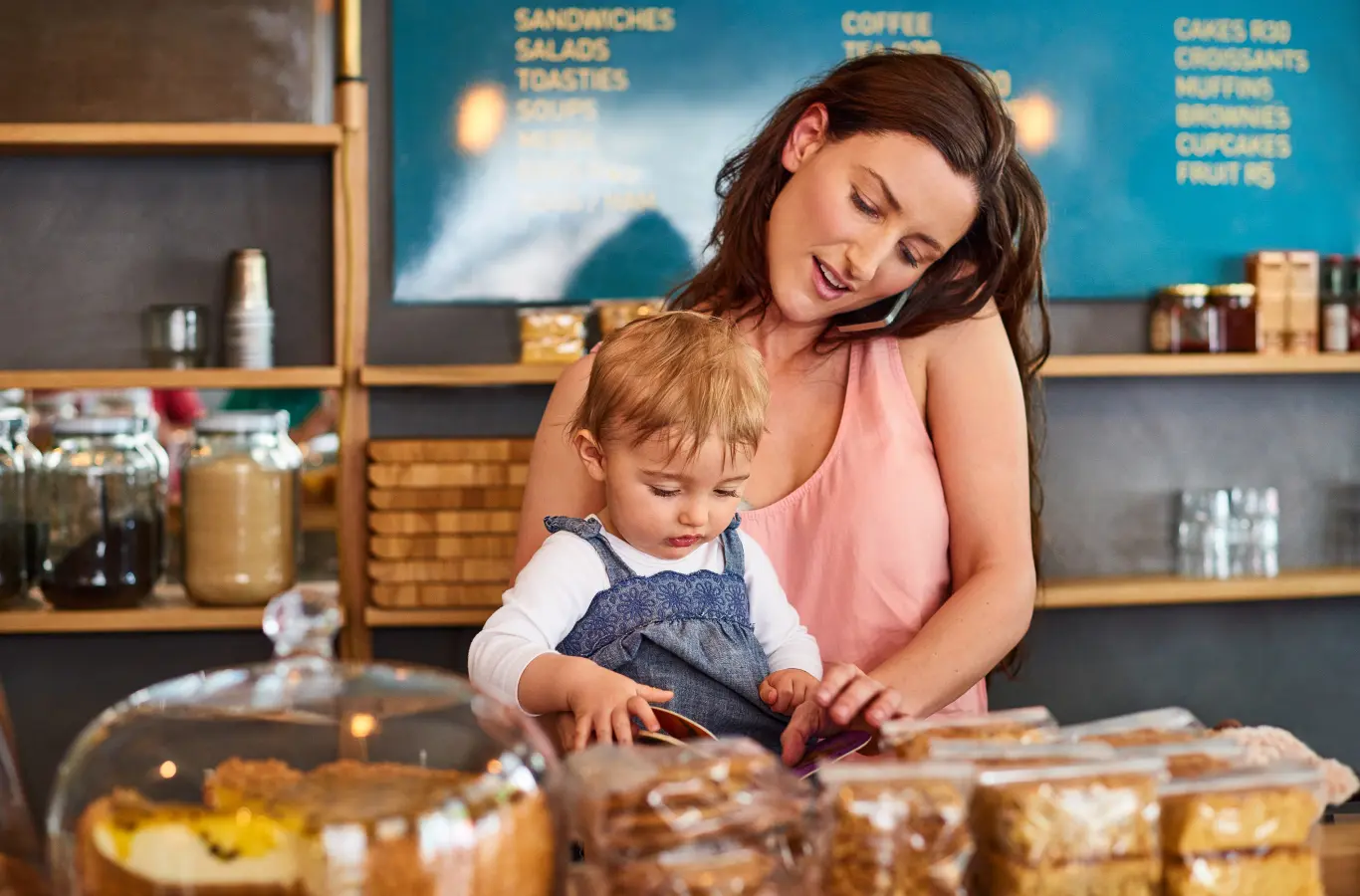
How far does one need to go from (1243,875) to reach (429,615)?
6.06 feet

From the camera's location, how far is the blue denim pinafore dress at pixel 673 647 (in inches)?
47.6

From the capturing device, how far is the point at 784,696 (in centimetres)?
108

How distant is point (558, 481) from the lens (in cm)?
145

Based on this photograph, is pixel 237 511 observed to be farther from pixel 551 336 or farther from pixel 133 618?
pixel 551 336

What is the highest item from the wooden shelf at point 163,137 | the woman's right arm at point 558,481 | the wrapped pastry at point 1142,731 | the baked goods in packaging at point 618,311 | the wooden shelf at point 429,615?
the wooden shelf at point 163,137

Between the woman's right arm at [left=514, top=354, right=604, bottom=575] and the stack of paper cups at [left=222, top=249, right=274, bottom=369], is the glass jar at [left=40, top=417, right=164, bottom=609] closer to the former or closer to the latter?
the stack of paper cups at [left=222, top=249, right=274, bottom=369]

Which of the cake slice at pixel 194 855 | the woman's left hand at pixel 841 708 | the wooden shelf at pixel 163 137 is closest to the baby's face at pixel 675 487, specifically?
the woman's left hand at pixel 841 708

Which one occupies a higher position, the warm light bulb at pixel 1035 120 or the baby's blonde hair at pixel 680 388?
the warm light bulb at pixel 1035 120

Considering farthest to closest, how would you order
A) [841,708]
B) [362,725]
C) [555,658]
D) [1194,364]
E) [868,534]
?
[1194,364] < [868,534] < [555,658] < [841,708] < [362,725]

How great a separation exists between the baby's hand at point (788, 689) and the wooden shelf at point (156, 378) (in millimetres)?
1465

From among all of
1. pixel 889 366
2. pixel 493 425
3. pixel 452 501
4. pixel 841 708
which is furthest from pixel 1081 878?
pixel 493 425

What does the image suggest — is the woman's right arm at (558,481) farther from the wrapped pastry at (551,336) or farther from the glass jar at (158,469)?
the glass jar at (158,469)

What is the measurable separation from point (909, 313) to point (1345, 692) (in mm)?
1931

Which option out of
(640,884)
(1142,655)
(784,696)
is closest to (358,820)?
(640,884)
